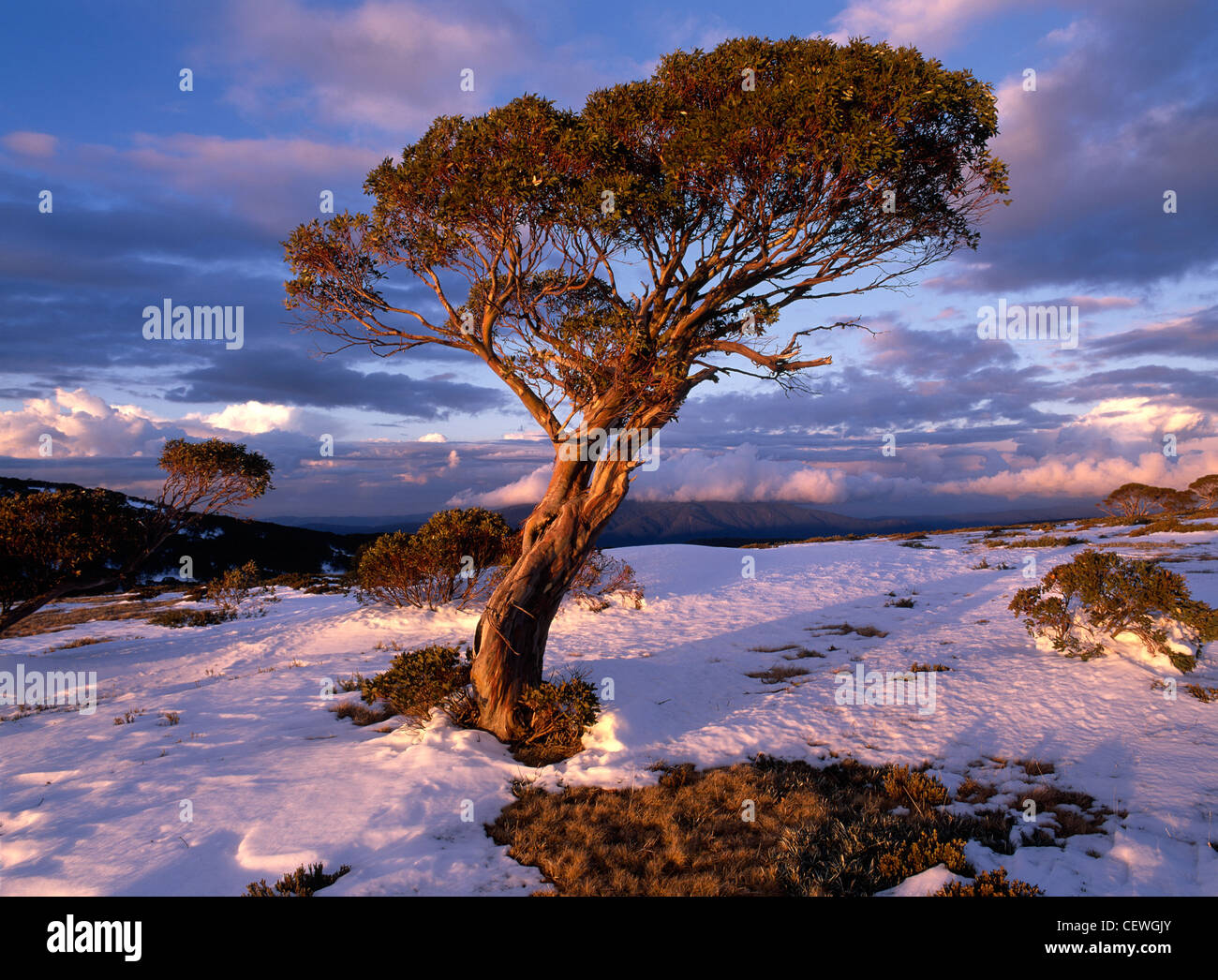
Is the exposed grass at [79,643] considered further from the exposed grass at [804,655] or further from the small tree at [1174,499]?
→ the small tree at [1174,499]

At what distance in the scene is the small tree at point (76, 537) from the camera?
1383cm

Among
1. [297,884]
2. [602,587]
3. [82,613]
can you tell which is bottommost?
[82,613]

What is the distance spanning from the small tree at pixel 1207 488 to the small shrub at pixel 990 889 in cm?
6237

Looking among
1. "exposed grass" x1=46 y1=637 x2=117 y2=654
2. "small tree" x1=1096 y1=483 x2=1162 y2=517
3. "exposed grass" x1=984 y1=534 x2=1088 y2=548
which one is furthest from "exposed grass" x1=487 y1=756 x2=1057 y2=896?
"small tree" x1=1096 y1=483 x2=1162 y2=517

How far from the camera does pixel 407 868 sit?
16.7 ft

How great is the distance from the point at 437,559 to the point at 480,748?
1114 cm

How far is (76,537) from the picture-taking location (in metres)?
14.0

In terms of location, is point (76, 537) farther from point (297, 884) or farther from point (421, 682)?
point (297, 884)

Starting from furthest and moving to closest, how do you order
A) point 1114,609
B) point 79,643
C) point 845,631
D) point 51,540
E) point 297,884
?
point 79,643
point 845,631
point 51,540
point 1114,609
point 297,884

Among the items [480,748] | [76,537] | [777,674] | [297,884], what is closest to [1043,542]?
[777,674]

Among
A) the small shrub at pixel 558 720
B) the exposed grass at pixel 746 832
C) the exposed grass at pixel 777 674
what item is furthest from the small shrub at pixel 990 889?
the exposed grass at pixel 777 674

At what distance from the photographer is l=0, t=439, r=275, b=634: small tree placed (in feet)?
45.4
